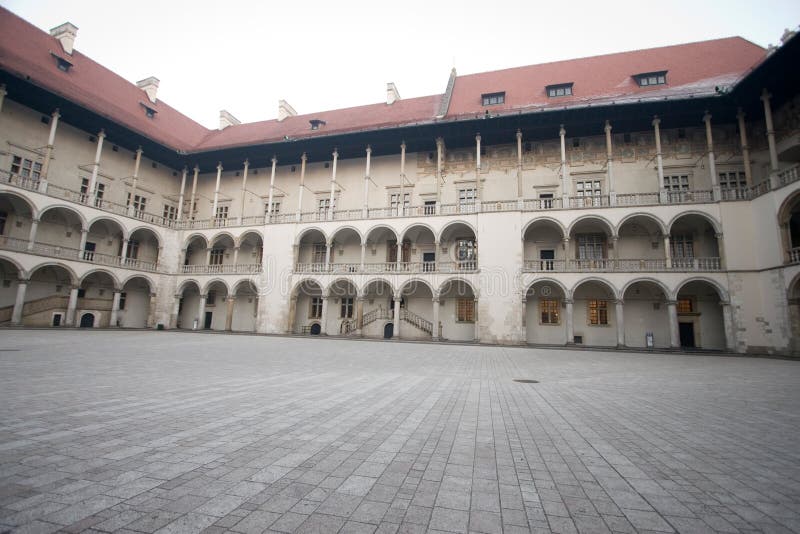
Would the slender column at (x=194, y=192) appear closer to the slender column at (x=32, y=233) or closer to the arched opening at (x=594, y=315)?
the slender column at (x=32, y=233)

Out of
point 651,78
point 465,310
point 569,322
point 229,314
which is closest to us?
point 569,322

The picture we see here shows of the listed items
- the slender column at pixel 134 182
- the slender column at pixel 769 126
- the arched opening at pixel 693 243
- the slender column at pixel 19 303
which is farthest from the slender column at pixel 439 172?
the slender column at pixel 19 303

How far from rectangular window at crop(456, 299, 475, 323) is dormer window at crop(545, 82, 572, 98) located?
16638 millimetres

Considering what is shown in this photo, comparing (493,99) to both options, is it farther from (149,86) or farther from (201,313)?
(149,86)

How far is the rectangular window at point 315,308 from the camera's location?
99.5ft

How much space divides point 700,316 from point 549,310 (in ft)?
28.9

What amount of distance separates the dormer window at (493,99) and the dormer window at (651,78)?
908 cm

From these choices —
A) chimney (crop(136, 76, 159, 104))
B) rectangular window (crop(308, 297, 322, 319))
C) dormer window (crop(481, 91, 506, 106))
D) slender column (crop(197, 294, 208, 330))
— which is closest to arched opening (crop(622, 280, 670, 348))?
dormer window (crop(481, 91, 506, 106))

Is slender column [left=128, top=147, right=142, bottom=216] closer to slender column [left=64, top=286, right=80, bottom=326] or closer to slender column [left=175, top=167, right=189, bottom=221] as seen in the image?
slender column [left=175, top=167, right=189, bottom=221]

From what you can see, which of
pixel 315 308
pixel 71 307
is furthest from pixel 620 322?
pixel 71 307

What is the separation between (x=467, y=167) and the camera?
2881 cm

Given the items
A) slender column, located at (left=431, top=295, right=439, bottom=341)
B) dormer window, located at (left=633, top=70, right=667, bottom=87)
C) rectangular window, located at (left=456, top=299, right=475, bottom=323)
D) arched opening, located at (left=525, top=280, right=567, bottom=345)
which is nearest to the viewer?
arched opening, located at (left=525, top=280, right=567, bottom=345)

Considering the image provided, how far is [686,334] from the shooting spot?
23703 millimetres

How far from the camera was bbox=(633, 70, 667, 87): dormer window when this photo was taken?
25.8 m
